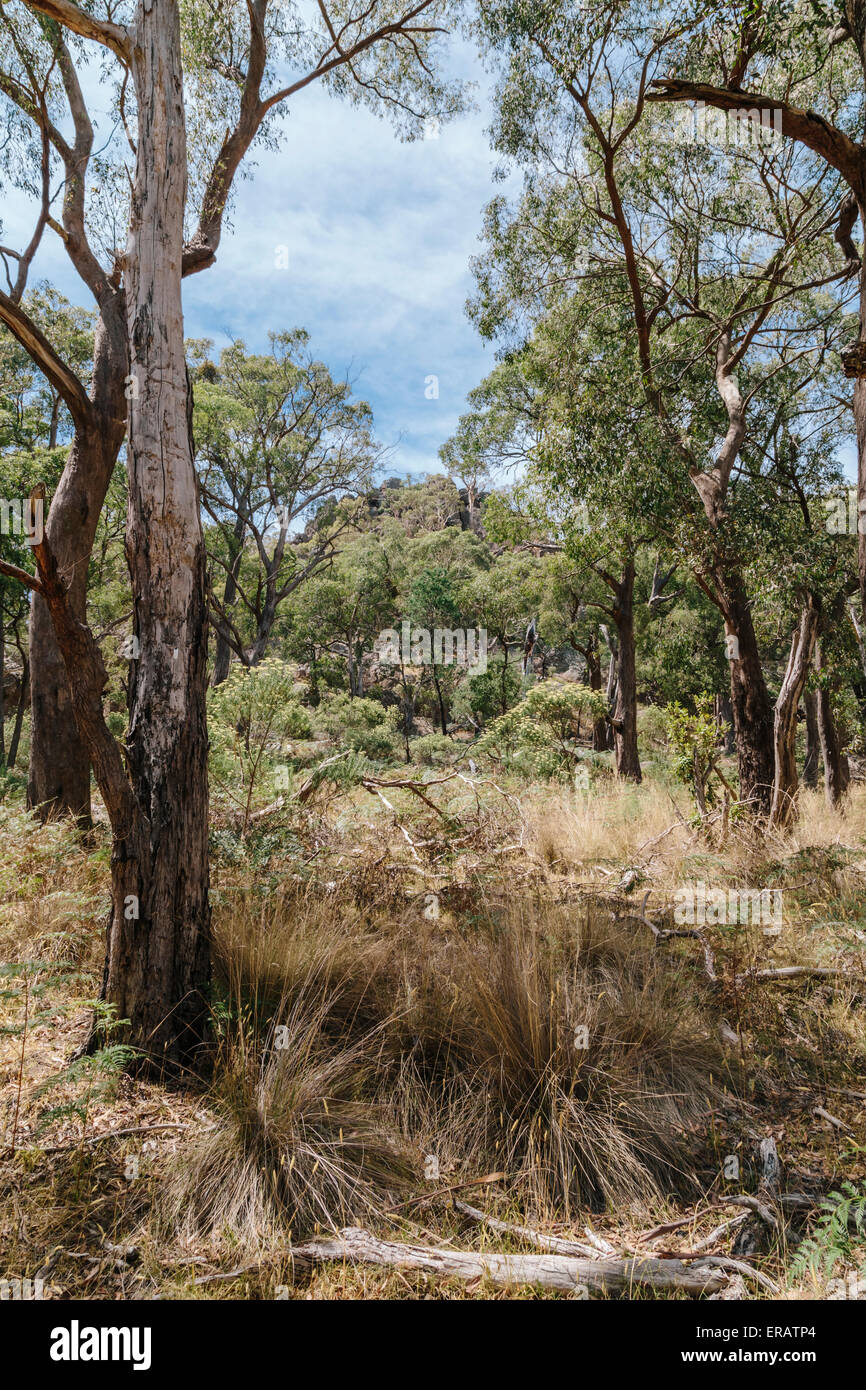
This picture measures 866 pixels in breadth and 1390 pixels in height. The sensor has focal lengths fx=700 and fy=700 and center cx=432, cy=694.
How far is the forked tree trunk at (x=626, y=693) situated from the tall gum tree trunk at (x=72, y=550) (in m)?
9.75

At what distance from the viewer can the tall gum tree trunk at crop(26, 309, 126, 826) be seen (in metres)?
6.05

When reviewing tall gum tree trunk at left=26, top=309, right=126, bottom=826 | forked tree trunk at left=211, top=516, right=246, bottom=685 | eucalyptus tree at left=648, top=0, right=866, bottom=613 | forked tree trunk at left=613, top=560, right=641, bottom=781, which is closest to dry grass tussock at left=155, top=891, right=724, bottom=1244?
eucalyptus tree at left=648, top=0, right=866, bottom=613

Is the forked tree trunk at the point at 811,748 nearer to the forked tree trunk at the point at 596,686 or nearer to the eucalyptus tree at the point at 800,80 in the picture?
the forked tree trunk at the point at 596,686

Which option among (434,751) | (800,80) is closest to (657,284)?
(800,80)

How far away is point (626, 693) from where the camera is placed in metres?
14.0

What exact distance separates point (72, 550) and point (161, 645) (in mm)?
3781

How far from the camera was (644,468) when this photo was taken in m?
7.12

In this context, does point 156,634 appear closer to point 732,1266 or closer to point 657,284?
point 732,1266

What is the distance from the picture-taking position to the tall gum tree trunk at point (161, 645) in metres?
2.99

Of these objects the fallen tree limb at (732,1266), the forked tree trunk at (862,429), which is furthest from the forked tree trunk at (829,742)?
the fallen tree limb at (732,1266)
